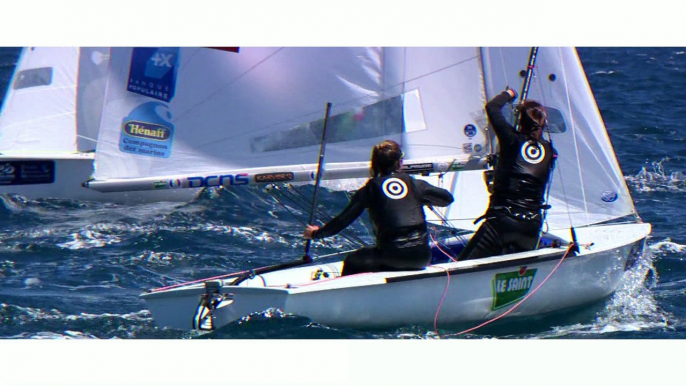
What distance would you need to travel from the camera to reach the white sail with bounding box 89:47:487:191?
6094mm

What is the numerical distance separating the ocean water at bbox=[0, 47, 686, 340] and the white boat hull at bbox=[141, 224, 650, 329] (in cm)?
8

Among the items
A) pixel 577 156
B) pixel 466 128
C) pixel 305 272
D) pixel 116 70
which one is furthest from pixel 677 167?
pixel 116 70

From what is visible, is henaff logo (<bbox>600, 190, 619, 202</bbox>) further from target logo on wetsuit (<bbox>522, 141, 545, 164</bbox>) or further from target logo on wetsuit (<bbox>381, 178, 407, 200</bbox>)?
target logo on wetsuit (<bbox>381, 178, 407, 200</bbox>)

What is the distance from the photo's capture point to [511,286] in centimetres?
A: 555

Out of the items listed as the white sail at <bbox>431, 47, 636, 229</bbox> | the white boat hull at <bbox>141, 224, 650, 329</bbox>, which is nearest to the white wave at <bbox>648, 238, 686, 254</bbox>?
the white sail at <bbox>431, 47, 636, 229</bbox>

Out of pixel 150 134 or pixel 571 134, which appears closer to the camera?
pixel 150 134

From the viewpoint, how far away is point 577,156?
21.0 ft

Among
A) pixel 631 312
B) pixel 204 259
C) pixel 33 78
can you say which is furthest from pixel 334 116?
pixel 33 78

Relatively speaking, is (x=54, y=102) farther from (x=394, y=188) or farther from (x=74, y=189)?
(x=394, y=188)

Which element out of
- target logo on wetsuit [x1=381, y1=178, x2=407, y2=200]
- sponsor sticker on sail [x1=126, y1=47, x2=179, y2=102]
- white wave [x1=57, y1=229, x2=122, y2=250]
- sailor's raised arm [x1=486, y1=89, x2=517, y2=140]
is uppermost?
sponsor sticker on sail [x1=126, y1=47, x2=179, y2=102]

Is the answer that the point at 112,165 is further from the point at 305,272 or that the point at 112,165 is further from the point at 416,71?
the point at 416,71

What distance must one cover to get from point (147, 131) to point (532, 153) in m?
2.48

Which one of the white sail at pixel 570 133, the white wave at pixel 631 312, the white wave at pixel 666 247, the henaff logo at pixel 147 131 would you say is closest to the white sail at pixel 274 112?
the henaff logo at pixel 147 131

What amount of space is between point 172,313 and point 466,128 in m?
2.29
